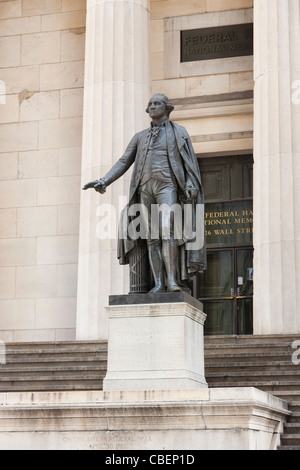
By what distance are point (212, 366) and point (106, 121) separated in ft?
22.8

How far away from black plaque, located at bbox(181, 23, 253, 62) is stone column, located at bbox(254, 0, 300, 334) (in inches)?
122

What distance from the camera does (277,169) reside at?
18094mm

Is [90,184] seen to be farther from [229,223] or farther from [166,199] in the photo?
[229,223]

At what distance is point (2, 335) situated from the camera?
2275 cm

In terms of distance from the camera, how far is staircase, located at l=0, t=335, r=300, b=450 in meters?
14.0

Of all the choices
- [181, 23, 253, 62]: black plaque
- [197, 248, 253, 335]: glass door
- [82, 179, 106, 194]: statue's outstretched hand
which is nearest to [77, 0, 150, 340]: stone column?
[181, 23, 253, 62]: black plaque

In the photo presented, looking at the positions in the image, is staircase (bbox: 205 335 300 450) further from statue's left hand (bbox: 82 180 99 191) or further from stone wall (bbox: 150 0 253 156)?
stone wall (bbox: 150 0 253 156)

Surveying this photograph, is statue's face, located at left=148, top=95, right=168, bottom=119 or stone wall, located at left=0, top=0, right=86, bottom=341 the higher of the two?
stone wall, located at left=0, top=0, right=86, bottom=341

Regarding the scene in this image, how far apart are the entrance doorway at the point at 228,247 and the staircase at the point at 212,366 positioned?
4.83 meters

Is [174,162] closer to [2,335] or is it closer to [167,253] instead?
[167,253]

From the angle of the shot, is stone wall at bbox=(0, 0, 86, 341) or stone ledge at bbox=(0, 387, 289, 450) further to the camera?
stone wall at bbox=(0, 0, 86, 341)

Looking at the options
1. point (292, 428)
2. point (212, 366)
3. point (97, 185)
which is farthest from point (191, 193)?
point (212, 366)

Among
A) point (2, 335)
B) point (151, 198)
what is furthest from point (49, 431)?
point (2, 335)

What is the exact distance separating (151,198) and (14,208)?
1118 cm
